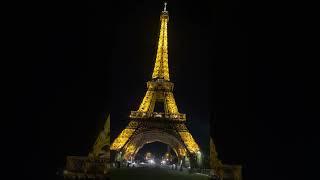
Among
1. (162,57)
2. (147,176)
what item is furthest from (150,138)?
(147,176)

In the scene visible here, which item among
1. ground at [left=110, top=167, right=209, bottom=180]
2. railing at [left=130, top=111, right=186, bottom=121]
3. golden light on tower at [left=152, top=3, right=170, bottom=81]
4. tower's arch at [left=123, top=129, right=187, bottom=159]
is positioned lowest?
ground at [left=110, top=167, right=209, bottom=180]

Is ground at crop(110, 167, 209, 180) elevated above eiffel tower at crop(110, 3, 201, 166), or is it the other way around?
eiffel tower at crop(110, 3, 201, 166)

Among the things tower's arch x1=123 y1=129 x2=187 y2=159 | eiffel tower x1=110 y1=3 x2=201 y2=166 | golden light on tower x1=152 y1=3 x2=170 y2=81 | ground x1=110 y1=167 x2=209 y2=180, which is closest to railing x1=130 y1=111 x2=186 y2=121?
eiffel tower x1=110 y1=3 x2=201 y2=166

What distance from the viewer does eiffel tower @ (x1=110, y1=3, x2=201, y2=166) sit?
27.0 metres

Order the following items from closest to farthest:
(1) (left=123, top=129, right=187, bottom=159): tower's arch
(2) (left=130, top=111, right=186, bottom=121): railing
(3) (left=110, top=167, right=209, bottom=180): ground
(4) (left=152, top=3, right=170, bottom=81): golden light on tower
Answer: (3) (left=110, top=167, right=209, bottom=180): ground
(1) (left=123, top=129, right=187, bottom=159): tower's arch
(2) (left=130, top=111, right=186, bottom=121): railing
(4) (left=152, top=3, right=170, bottom=81): golden light on tower

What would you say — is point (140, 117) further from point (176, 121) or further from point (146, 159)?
point (146, 159)

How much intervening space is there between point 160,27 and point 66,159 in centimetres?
1690

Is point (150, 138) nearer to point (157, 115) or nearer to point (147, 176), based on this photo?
point (157, 115)

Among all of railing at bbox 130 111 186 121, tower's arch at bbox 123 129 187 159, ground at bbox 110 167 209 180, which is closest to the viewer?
ground at bbox 110 167 209 180

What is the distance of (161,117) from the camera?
2878 centimetres

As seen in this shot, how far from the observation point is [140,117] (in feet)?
92.6

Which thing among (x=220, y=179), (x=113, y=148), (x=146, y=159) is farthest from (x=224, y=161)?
(x=146, y=159)

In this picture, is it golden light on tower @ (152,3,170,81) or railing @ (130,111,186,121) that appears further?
golden light on tower @ (152,3,170,81)

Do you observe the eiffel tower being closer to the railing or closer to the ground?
the railing
